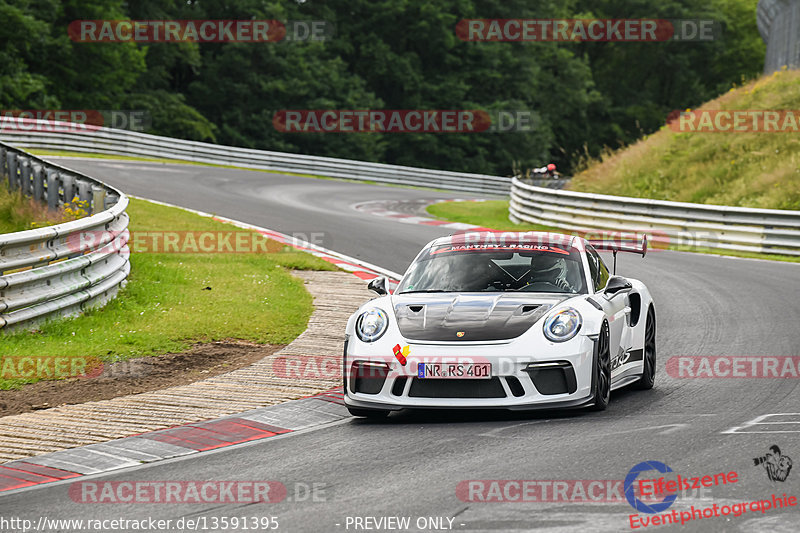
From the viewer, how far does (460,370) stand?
7.33m

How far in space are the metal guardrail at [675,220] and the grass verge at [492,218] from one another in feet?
0.70

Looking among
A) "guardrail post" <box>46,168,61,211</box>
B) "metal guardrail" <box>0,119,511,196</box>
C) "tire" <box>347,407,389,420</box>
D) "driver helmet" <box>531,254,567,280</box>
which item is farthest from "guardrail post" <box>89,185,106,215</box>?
"metal guardrail" <box>0,119,511,196</box>

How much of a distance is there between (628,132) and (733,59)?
10824mm

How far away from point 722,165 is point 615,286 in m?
19.6

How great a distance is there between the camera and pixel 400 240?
782 inches

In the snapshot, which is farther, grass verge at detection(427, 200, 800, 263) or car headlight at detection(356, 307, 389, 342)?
grass verge at detection(427, 200, 800, 263)

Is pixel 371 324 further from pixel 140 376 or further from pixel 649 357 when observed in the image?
pixel 649 357

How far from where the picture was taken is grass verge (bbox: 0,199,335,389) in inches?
388

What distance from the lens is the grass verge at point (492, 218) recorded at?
20.4m

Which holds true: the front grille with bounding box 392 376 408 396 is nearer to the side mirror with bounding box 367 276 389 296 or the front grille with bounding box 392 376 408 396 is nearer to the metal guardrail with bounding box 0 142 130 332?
the side mirror with bounding box 367 276 389 296

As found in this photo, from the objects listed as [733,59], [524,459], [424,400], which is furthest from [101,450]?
[733,59]

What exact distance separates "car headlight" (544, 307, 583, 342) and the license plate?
1.74 feet

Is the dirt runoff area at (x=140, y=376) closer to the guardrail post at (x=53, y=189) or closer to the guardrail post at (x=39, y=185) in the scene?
the guardrail post at (x=53, y=189)

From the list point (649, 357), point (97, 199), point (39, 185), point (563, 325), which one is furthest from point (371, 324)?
point (39, 185)
